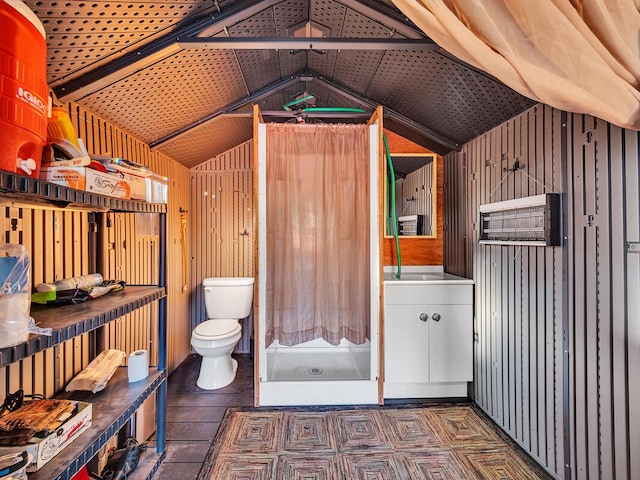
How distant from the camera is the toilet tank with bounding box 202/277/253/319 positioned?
2.69 m

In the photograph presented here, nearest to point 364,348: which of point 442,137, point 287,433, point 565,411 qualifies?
point 287,433

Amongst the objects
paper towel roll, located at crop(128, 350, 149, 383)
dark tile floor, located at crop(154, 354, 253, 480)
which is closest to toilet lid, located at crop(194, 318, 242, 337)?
dark tile floor, located at crop(154, 354, 253, 480)

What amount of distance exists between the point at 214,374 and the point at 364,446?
127 centimetres

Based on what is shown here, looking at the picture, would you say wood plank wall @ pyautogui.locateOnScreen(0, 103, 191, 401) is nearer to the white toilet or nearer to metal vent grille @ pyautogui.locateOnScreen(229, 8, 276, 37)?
the white toilet

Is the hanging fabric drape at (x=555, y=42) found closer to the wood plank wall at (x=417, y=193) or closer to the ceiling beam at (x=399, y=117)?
the ceiling beam at (x=399, y=117)

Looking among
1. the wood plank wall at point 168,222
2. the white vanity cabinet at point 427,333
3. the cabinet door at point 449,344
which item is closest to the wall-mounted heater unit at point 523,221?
the white vanity cabinet at point 427,333

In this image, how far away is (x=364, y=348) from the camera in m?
2.52

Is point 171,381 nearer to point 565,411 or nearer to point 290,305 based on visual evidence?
point 290,305

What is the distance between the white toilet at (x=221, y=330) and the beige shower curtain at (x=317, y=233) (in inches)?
15.8

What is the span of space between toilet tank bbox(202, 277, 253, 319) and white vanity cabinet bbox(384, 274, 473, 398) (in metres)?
1.28

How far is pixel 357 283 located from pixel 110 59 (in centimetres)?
188

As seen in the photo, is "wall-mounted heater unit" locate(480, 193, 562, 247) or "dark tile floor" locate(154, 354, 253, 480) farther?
"dark tile floor" locate(154, 354, 253, 480)

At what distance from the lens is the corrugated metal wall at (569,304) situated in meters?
1.16

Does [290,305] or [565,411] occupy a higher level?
[290,305]
